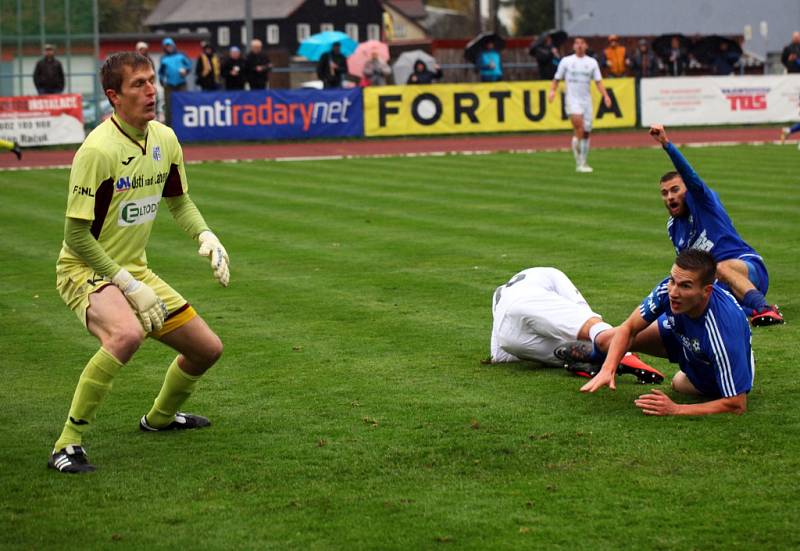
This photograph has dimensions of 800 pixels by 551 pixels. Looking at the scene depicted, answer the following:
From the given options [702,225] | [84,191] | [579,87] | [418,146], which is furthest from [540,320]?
[418,146]

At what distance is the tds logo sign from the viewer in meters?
34.4

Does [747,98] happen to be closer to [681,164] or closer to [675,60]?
[675,60]

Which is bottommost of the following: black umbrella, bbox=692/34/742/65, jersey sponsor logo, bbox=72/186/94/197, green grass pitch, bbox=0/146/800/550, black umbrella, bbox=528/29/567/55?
green grass pitch, bbox=0/146/800/550

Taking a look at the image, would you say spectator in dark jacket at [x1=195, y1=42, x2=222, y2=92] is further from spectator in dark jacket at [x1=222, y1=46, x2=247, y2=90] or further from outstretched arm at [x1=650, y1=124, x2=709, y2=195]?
outstretched arm at [x1=650, y1=124, x2=709, y2=195]

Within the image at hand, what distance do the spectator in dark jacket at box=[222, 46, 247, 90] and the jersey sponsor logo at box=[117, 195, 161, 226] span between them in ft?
85.9

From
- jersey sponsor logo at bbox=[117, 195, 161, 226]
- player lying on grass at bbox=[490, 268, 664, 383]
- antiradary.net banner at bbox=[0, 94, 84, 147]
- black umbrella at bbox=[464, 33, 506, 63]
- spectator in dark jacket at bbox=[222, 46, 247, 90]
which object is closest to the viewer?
jersey sponsor logo at bbox=[117, 195, 161, 226]

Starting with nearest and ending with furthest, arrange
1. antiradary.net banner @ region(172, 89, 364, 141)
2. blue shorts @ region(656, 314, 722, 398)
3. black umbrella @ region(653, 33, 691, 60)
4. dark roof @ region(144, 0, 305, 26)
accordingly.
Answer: blue shorts @ region(656, 314, 722, 398) < antiradary.net banner @ region(172, 89, 364, 141) < black umbrella @ region(653, 33, 691, 60) < dark roof @ region(144, 0, 305, 26)

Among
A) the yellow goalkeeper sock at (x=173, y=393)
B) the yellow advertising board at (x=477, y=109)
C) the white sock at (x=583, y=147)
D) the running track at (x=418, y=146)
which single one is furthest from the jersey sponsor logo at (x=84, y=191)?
the yellow advertising board at (x=477, y=109)

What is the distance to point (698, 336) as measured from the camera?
7.14 metres

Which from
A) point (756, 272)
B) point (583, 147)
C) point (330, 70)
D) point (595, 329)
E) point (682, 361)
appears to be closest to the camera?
point (682, 361)

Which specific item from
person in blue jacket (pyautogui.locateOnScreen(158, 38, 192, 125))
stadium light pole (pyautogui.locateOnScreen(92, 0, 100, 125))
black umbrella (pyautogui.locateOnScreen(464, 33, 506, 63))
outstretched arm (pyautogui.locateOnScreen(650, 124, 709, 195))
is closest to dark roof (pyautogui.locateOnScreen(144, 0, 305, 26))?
black umbrella (pyautogui.locateOnScreen(464, 33, 506, 63))

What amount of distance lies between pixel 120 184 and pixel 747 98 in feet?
99.4

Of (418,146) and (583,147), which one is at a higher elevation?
(418,146)

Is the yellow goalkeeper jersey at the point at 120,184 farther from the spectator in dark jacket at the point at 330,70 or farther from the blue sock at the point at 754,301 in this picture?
the spectator in dark jacket at the point at 330,70
